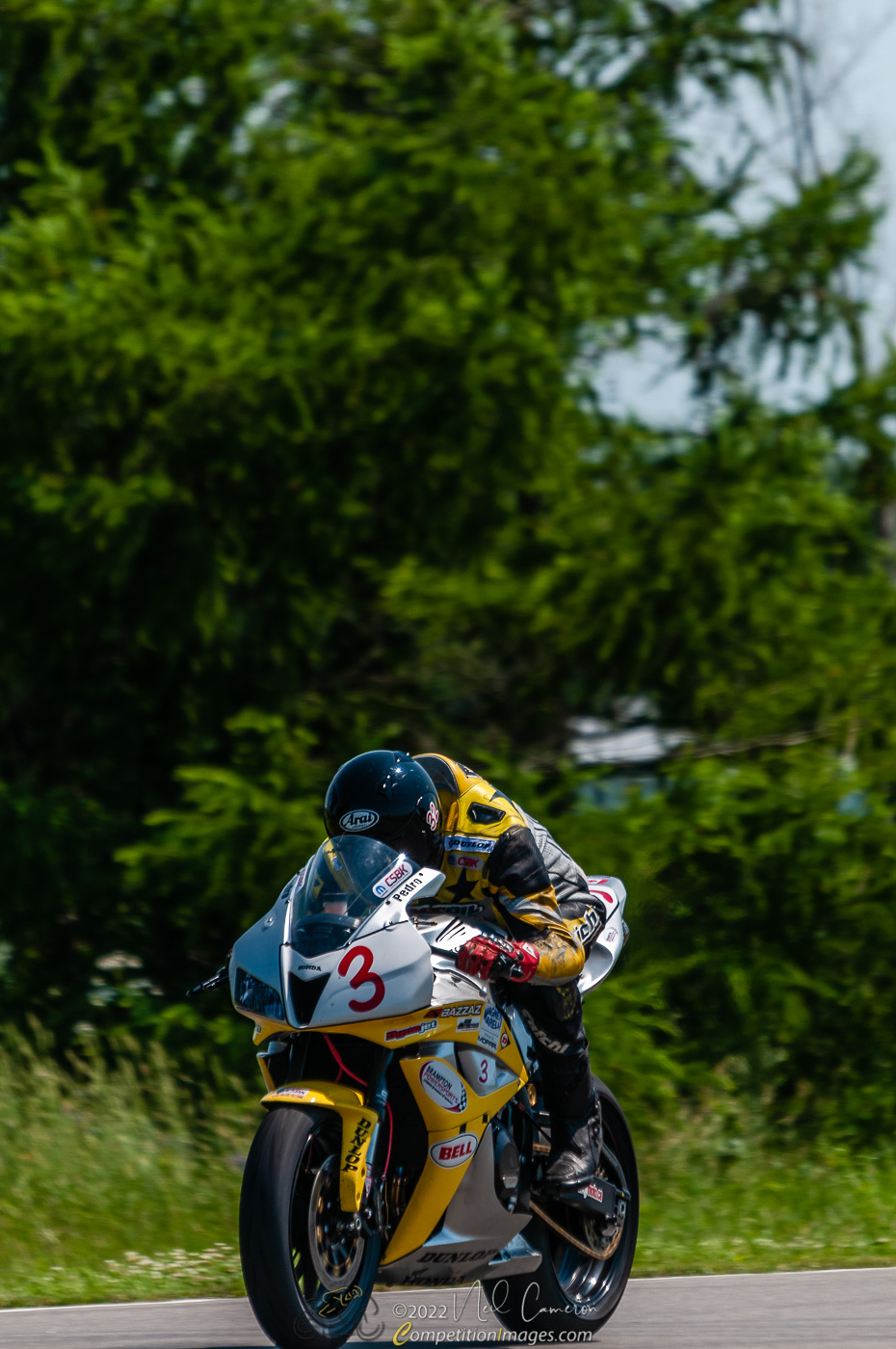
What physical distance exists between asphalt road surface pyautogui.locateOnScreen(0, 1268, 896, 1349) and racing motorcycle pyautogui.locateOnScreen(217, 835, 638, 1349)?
1.45ft

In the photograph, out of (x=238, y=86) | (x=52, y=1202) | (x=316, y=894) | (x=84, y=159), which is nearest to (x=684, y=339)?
(x=238, y=86)

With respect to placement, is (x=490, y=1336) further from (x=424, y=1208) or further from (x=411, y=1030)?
(x=411, y=1030)

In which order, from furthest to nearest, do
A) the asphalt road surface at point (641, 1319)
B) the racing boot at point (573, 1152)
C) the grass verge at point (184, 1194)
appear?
the grass verge at point (184, 1194) < the racing boot at point (573, 1152) < the asphalt road surface at point (641, 1319)

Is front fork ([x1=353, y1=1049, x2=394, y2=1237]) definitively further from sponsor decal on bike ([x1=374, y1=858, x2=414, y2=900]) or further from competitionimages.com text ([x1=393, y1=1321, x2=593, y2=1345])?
competitionimages.com text ([x1=393, y1=1321, x2=593, y2=1345])

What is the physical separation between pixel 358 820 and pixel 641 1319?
206 centimetres

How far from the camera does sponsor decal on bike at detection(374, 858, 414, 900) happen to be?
4.30 meters

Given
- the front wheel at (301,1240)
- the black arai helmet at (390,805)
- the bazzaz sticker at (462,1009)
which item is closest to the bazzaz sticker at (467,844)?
the black arai helmet at (390,805)

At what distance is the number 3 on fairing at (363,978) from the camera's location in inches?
161

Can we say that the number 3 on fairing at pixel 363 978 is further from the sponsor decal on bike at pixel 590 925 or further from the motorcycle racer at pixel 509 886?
the sponsor decal on bike at pixel 590 925

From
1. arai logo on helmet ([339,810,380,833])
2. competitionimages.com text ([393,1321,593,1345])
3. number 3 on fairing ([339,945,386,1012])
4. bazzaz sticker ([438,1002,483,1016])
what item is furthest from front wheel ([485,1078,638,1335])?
arai logo on helmet ([339,810,380,833])

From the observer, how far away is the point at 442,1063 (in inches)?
174

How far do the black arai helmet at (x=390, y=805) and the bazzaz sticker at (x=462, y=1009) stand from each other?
1.29ft

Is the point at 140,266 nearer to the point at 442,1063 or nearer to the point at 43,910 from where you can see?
the point at 43,910

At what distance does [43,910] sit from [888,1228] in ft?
19.1
